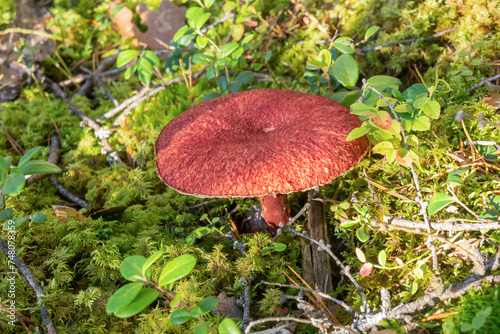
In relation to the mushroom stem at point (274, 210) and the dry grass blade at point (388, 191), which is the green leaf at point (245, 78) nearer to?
the mushroom stem at point (274, 210)

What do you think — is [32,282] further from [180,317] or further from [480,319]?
[480,319]

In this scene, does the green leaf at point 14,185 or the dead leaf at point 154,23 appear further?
the dead leaf at point 154,23

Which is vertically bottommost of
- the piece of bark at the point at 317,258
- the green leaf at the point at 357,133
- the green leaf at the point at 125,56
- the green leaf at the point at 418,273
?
the piece of bark at the point at 317,258

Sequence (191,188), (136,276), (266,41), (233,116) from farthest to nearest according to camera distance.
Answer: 1. (266,41)
2. (233,116)
3. (191,188)
4. (136,276)

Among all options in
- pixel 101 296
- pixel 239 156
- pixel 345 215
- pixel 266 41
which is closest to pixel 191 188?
pixel 239 156

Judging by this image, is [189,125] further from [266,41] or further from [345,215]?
[266,41]

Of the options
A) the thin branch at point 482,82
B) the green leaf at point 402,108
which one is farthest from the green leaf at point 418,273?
the thin branch at point 482,82

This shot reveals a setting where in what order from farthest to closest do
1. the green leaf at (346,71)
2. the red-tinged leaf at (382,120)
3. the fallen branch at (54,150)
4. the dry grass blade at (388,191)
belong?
1. the fallen branch at (54,150)
2. the green leaf at (346,71)
3. the dry grass blade at (388,191)
4. the red-tinged leaf at (382,120)
